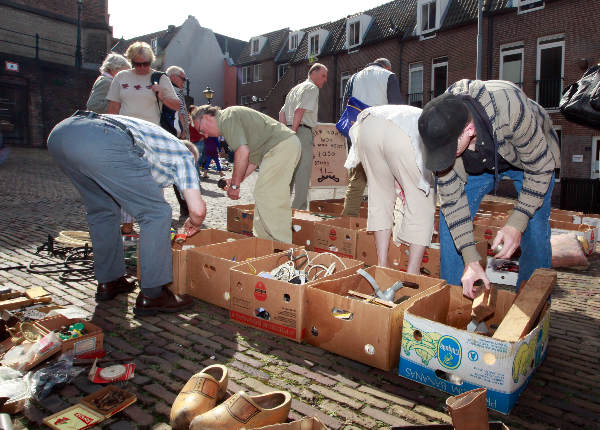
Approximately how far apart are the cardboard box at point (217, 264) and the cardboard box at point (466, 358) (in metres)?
1.46

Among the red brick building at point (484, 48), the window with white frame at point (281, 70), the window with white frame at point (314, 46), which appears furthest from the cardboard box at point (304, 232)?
the window with white frame at point (281, 70)

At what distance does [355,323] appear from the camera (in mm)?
2756

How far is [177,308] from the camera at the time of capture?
11.4ft

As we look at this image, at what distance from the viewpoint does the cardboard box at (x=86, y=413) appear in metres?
2.04

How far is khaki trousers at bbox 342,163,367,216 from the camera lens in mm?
6383

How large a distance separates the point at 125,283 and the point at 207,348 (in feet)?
4.25

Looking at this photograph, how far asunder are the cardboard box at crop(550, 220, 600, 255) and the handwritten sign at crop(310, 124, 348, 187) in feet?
11.8

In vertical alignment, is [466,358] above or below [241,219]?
below

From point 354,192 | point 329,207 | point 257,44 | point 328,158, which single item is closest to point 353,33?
point 257,44

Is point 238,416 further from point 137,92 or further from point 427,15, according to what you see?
point 427,15

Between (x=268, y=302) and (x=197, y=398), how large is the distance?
1111 millimetres

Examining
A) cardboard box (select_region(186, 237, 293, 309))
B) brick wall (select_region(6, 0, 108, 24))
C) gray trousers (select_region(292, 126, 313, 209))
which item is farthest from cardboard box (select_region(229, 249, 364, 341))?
brick wall (select_region(6, 0, 108, 24))

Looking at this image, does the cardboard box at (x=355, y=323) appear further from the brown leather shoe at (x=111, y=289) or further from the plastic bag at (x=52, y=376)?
the brown leather shoe at (x=111, y=289)

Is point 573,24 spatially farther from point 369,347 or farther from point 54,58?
point 54,58
